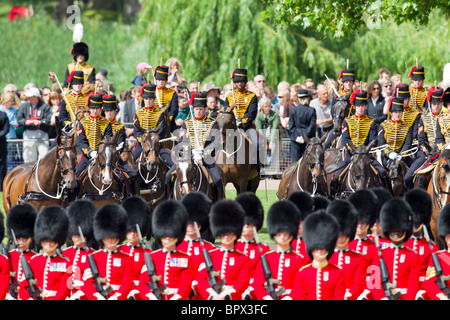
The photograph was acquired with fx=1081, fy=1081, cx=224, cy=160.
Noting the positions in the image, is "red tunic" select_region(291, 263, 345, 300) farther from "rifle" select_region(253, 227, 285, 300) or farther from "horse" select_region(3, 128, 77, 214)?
"horse" select_region(3, 128, 77, 214)

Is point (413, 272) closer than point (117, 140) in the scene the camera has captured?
Yes

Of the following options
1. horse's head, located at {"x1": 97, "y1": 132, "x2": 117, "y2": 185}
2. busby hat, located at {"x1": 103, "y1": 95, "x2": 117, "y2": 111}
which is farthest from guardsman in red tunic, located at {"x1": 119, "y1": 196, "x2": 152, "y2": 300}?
busby hat, located at {"x1": 103, "y1": 95, "x2": 117, "y2": 111}

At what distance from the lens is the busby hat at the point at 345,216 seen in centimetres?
1073

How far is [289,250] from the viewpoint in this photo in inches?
A: 410

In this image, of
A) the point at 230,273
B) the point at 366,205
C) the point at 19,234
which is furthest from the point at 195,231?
the point at 366,205

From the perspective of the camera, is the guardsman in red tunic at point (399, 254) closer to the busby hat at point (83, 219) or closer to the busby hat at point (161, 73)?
the busby hat at point (83, 219)

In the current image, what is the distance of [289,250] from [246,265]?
0.44 meters

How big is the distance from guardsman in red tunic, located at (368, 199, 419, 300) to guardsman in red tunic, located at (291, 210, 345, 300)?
1.63 feet

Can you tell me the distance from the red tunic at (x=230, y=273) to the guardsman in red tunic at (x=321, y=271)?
0.59 meters

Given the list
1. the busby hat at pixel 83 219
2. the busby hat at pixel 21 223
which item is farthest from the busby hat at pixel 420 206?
the busby hat at pixel 21 223

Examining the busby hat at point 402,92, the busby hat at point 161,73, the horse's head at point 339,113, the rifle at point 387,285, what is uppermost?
the busby hat at point 161,73

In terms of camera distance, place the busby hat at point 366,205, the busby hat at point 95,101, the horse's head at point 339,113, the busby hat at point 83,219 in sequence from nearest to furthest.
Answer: the busby hat at point 83,219 < the busby hat at point 366,205 < the busby hat at point 95,101 < the horse's head at point 339,113
